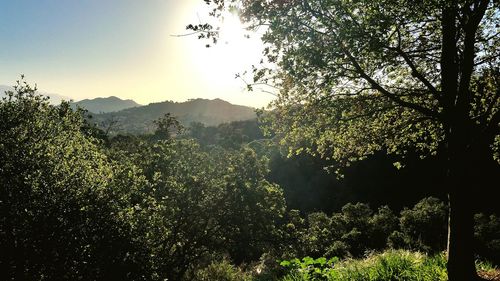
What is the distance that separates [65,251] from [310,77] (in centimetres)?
893

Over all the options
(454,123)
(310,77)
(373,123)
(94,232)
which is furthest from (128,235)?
(454,123)

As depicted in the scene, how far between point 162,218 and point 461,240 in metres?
16.1

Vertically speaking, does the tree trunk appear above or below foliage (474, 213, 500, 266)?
above

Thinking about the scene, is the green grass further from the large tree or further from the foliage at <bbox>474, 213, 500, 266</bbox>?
the foliage at <bbox>474, 213, 500, 266</bbox>

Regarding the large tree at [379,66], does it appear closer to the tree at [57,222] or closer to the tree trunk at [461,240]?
the tree trunk at [461,240]

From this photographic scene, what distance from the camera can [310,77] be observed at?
1054cm

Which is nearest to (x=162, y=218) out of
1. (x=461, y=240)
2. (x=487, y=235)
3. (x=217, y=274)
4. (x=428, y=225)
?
(x=461, y=240)

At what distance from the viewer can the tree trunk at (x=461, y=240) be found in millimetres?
9625

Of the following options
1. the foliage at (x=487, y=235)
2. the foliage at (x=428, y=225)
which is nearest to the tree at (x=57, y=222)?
the foliage at (x=487, y=235)

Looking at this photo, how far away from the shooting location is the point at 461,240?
9859mm

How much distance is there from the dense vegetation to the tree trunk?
754 millimetres

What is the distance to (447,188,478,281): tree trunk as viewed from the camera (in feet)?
31.6

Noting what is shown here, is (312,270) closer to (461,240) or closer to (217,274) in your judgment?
(461,240)

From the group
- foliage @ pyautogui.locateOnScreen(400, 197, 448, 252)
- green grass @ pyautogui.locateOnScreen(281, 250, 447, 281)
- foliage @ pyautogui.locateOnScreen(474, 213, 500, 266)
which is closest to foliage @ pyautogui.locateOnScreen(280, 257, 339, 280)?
green grass @ pyautogui.locateOnScreen(281, 250, 447, 281)
